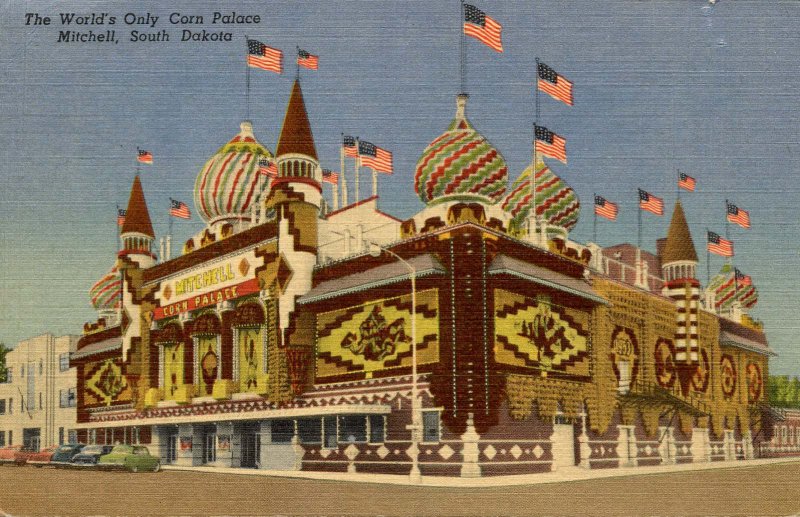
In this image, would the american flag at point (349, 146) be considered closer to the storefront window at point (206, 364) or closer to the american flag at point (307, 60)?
the american flag at point (307, 60)

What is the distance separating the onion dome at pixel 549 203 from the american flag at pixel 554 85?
9748 mm

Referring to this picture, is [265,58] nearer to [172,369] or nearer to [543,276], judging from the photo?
[543,276]

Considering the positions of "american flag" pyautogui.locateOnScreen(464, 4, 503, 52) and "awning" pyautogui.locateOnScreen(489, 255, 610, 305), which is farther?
"awning" pyautogui.locateOnScreen(489, 255, 610, 305)

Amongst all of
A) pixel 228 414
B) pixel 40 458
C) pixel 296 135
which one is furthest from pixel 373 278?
pixel 40 458

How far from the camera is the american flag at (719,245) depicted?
19328 millimetres

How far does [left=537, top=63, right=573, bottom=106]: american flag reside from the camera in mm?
18281

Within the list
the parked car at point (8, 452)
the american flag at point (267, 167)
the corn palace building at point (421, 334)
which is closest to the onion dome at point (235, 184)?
the corn palace building at point (421, 334)

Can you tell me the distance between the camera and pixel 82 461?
26859mm

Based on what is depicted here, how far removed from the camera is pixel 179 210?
22172mm

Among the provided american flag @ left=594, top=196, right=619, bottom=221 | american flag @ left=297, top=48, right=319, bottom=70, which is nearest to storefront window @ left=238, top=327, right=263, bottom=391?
american flag @ left=297, top=48, right=319, bottom=70

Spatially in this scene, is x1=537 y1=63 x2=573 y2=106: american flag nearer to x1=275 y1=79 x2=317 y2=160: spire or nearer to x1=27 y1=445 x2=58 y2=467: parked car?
x1=275 y1=79 x2=317 y2=160: spire

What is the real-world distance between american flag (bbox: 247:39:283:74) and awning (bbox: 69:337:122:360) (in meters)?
19.4

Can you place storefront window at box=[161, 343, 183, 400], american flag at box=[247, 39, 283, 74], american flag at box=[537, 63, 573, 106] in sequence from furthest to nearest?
storefront window at box=[161, 343, 183, 400] → american flag at box=[537, 63, 573, 106] → american flag at box=[247, 39, 283, 74]
